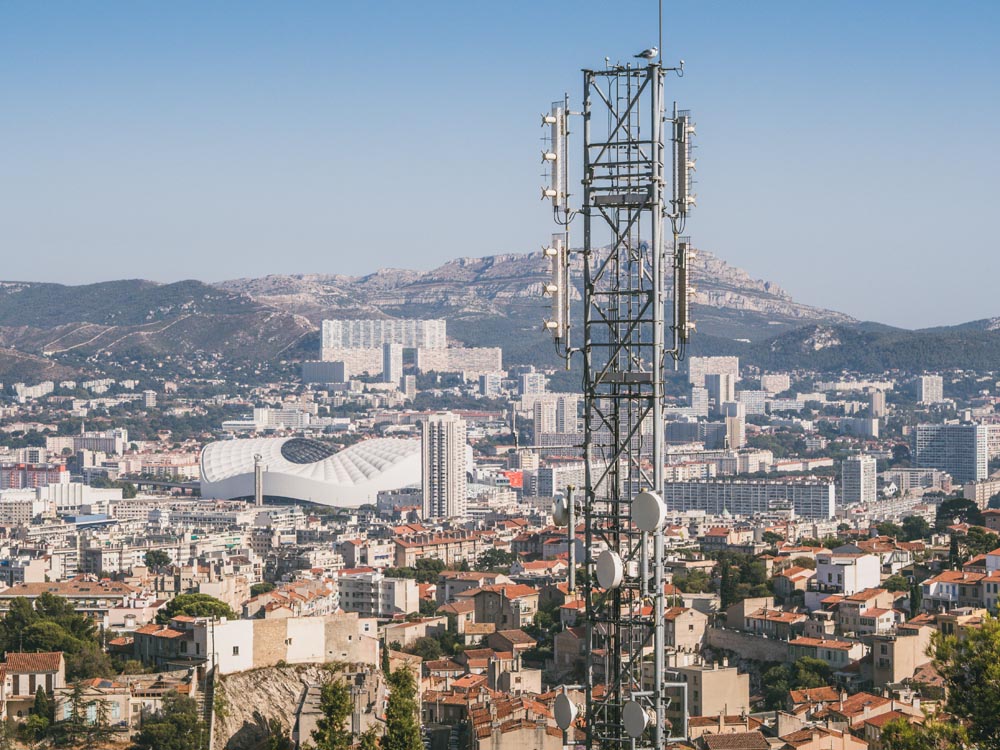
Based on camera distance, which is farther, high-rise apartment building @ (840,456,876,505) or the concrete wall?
high-rise apartment building @ (840,456,876,505)

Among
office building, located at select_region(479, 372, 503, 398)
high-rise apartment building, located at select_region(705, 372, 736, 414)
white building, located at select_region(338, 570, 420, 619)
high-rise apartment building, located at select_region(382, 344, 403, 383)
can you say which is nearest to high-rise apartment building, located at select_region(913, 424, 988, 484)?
high-rise apartment building, located at select_region(705, 372, 736, 414)

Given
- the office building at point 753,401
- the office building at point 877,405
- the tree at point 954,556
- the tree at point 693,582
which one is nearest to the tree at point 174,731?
the tree at point 693,582

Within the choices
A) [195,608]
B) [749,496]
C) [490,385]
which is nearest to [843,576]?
[195,608]

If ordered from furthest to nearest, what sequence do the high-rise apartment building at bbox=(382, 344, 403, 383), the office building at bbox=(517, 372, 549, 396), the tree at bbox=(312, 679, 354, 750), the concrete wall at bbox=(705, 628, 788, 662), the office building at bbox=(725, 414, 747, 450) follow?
the high-rise apartment building at bbox=(382, 344, 403, 383) → the office building at bbox=(517, 372, 549, 396) → the office building at bbox=(725, 414, 747, 450) → the concrete wall at bbox=(705, 628, 788, 662) → the tree at bbox=(312, 679, 354, 750)

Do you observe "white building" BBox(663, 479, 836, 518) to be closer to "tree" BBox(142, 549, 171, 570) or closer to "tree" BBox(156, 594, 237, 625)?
"tree" BBox(142, 549, 171, 570)

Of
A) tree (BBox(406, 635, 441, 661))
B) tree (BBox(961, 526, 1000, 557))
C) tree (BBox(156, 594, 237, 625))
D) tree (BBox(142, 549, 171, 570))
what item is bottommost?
tree (BBox(142, 549, 171, 570))

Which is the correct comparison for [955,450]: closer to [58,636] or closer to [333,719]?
[58,636]
